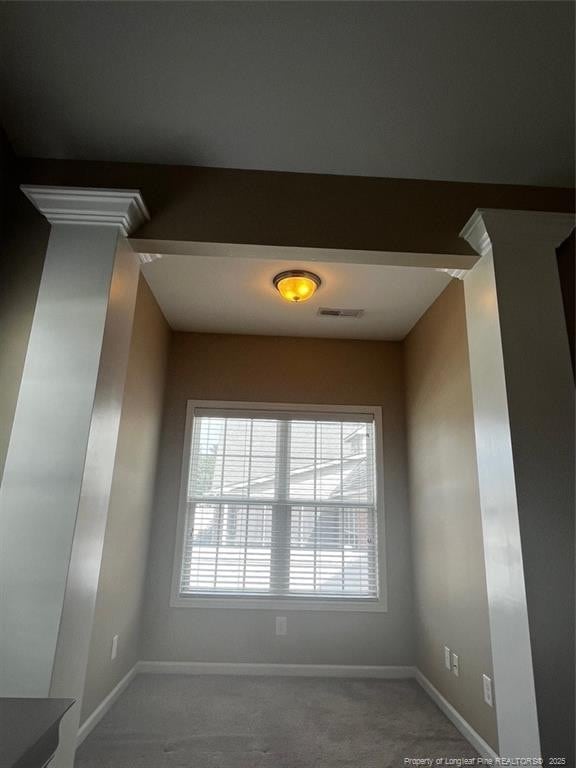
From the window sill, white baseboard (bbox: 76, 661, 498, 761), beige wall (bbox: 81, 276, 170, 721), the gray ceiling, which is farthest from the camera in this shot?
the window sill

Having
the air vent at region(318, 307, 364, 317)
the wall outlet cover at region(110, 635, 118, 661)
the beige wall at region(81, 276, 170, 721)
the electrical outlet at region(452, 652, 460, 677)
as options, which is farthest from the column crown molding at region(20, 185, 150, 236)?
the electrical outlet at region(452, 652, 460, 677)

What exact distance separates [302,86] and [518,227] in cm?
100

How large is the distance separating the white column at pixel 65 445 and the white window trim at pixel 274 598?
6.19 feet

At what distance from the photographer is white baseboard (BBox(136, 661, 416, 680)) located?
307cm

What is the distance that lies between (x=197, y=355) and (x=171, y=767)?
272 cm

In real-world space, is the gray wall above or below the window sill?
above

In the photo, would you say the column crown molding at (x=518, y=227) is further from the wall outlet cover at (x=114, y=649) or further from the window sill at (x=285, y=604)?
the wall outlet cover at (x=114, y=649)

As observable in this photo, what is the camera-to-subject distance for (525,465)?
1439 mm

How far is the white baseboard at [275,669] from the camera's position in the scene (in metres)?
3.07

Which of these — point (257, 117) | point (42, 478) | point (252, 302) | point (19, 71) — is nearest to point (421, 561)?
point (252, 302)

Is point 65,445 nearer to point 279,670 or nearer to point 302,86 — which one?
point 302,86

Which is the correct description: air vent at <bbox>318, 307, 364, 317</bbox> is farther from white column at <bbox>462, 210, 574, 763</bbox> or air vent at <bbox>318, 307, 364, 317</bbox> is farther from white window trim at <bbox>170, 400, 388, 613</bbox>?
white column at <bbox>462, 210, 574, 763</bbox>

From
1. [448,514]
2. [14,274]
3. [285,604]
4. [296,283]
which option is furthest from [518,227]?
[285,604]

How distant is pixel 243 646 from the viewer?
3.16 m
